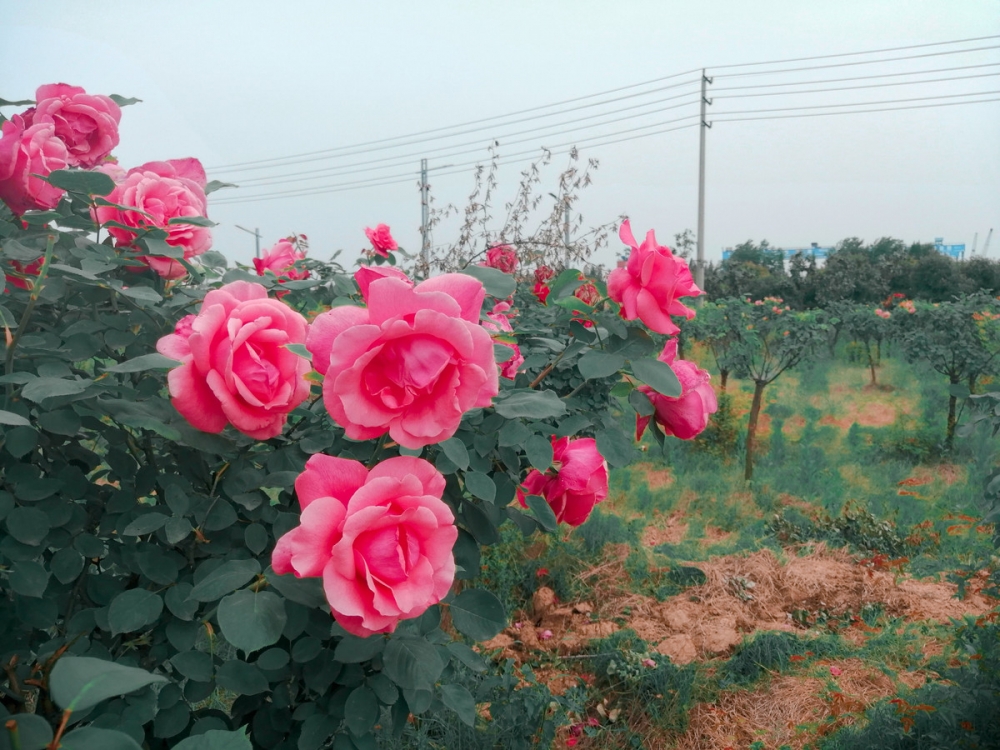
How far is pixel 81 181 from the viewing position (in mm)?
719

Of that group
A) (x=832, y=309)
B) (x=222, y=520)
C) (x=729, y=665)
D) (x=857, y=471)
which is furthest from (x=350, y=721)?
(x=832, y=309)

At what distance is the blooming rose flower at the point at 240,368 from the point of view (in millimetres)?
564

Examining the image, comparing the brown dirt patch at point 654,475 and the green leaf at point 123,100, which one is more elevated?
the green leaf at point 123,100

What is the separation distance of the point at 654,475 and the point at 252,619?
13.7ft

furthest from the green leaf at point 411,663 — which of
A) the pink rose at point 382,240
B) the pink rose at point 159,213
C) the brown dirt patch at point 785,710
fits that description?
the brown dirt patch at point 785,710

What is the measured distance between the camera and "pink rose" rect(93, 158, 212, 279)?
2.70 ft

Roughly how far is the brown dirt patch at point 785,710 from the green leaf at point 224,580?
1.73 m

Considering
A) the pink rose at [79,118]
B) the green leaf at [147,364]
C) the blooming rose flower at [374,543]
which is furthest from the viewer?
the pink rose at [79,118]

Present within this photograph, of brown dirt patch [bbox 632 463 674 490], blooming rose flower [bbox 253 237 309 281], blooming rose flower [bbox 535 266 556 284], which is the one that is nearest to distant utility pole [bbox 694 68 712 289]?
brown dirt patch [bbox 632 463 674 490]

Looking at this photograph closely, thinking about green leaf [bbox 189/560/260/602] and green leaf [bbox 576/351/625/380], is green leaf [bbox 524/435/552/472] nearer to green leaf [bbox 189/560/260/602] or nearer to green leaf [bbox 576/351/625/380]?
green leaf [bbox 576/351/625/380]

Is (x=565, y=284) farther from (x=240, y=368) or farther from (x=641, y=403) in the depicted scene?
(x=240, y=368)

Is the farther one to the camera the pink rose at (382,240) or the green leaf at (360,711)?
the pink rose at (382,240)

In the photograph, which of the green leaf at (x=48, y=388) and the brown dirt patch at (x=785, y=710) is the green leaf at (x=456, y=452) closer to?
the green leaf at (x=48, y=388)

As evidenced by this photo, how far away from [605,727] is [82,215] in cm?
178
